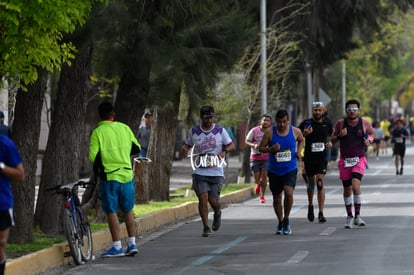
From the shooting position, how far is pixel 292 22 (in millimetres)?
35719

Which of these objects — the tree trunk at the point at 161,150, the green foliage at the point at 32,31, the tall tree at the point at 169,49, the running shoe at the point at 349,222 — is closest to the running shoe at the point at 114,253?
the green foliage at the point at 32,31

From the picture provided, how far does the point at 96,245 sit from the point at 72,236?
2.13 meters

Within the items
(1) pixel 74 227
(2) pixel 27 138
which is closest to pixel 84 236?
(1) pixel 74 227

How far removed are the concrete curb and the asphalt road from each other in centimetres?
29

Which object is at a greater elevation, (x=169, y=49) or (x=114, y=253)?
(x=169, y=49)

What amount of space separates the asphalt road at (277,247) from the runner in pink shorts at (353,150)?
463mm

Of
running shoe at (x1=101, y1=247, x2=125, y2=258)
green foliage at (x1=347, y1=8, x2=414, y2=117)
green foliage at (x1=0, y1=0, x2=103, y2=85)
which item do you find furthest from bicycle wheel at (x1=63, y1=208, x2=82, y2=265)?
green foliage at (x1=347, y1=8, x2=414, y2=117)

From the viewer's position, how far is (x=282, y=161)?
17672 mm

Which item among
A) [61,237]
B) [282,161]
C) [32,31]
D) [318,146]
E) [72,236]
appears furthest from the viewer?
[318,146]

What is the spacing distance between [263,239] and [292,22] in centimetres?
1935

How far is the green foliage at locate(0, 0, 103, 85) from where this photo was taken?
12289 mm

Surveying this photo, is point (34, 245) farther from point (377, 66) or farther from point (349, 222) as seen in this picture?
point (377, 66)

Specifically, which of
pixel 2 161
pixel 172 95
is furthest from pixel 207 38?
pixel 2 161

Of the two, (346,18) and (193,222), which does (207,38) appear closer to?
(193,222)
